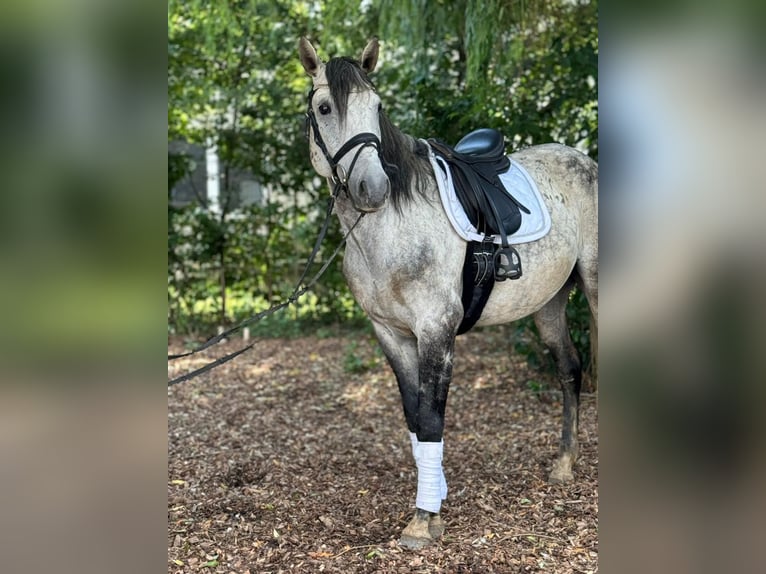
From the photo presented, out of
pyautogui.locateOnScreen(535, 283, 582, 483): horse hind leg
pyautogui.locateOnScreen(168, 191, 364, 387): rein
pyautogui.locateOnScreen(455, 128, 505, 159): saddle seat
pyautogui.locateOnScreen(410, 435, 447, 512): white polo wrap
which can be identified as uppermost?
pyautogui.locateOnScreen(455, 128, 505, 159): saddle seat

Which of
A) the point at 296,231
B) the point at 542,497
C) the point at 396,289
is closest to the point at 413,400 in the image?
the point at 396,289

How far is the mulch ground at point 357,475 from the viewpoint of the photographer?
3.05 metres

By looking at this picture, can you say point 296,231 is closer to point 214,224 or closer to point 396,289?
point 214,224

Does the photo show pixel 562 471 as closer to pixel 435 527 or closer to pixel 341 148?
pixel 435 527

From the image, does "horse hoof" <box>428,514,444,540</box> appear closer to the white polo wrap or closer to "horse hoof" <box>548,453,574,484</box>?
the white polo wrap

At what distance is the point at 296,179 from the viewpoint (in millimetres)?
8008

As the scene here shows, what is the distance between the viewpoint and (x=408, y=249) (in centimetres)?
301

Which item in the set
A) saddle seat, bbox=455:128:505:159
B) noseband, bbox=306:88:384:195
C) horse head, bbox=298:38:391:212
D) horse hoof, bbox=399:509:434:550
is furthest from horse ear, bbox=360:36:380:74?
horse hoof, bbox=399:509:434:550

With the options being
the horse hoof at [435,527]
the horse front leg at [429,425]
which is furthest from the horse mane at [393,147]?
the horse hoof at [435,527]

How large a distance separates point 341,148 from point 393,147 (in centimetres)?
32

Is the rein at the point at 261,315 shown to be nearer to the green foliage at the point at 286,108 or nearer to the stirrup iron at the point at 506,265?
the stirrup iron at the point at 506,265

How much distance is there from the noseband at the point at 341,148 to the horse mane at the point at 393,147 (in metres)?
0.11

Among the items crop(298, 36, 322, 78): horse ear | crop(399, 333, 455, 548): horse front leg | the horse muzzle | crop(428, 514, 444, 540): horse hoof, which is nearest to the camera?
the horse muzzle

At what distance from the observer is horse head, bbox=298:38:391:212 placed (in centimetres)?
272
